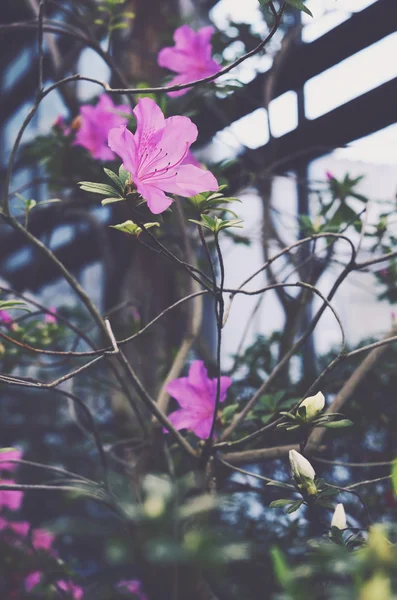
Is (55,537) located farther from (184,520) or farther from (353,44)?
(353,44)

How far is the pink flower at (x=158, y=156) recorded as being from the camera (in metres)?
0.73

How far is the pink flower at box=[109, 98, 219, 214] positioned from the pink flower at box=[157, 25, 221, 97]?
1.80 ft

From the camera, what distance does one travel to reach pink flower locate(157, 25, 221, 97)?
1284mm

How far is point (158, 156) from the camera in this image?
2.61 ft

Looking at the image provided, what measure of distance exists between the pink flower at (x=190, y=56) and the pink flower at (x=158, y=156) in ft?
1.80

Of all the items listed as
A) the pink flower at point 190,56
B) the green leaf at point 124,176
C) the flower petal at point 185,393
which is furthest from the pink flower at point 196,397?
the pink flower at point 190,56

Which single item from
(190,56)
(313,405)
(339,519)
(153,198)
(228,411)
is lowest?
(339,519)

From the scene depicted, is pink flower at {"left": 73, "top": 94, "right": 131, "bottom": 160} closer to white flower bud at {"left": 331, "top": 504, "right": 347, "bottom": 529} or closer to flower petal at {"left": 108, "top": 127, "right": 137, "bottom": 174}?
flower petal at {"left": 108, "top": 127, "right": 137, "bottom": 174}

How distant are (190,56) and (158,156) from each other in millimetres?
612

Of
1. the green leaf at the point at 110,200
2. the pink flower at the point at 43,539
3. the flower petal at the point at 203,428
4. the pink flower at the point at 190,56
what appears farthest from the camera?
the pink flower at the point at 43,539

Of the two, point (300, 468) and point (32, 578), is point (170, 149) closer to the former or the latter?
point (300, 468)

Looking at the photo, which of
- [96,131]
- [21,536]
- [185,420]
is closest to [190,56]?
[96,131]

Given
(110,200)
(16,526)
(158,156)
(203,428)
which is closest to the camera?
(110,200)

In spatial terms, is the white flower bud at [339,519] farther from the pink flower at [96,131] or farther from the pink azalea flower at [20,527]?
the pink azalea flower at [20,527]
